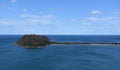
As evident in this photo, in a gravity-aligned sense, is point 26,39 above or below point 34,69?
above

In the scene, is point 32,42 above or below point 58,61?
above

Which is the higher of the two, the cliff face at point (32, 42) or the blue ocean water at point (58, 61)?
the cliff face at point (32, 42)

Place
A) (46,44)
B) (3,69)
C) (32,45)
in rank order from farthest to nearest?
(46,44), (32,45), (3,69)

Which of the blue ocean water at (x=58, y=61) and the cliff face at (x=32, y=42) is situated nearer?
the blue ocean water at (x=58, y=61)

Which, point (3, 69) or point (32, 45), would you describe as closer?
point (3, 69)

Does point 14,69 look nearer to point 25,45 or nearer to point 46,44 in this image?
point 25,45

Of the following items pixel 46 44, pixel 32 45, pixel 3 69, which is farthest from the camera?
pixel 46 44

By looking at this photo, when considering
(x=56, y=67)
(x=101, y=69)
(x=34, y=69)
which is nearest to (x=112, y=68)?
(x=101, y=69)

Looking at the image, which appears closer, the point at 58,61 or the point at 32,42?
the point at 58,61

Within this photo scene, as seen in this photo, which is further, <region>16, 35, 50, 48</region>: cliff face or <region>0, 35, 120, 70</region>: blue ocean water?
<region>16, 35, 50, 48</region>: cliff face

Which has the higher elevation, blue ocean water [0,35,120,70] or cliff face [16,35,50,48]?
cliff face [16,35,50,48]
